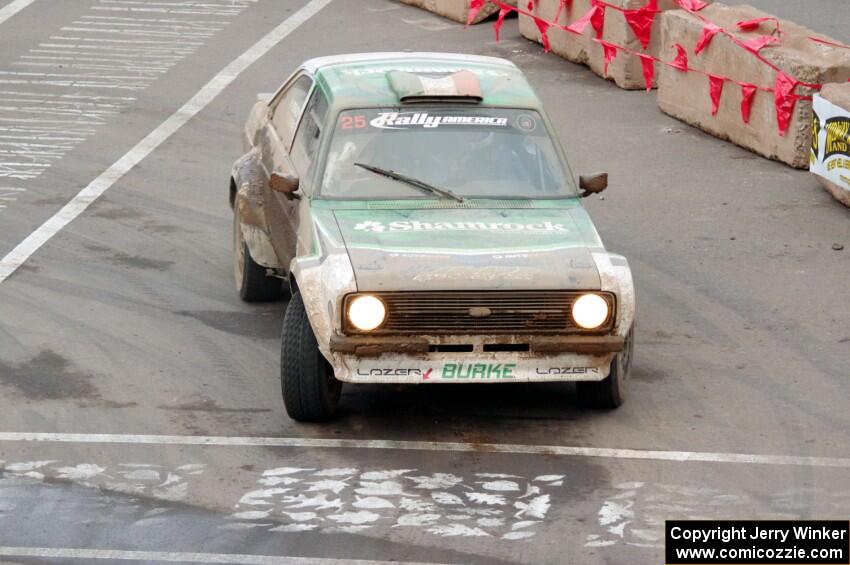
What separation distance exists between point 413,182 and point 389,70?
3.65 ft

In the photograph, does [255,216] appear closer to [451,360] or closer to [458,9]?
[451,360]

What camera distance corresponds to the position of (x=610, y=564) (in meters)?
7.27

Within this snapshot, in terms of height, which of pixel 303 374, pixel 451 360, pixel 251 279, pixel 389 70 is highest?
pixel 389 70

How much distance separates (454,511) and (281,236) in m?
3.05

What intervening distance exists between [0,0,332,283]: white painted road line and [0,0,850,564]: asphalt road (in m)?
0.12

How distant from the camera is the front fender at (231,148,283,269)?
10719mm

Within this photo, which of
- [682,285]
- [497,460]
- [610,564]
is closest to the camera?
[610,564]

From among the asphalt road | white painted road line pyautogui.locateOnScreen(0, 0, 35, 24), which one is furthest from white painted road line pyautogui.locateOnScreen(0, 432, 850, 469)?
white painted road line pyautogui.locateOnScreen(0, 0, 35, 24)

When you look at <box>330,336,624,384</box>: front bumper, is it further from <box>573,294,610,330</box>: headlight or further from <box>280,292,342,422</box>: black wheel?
<box>280,292,342,422</box>: black wheel

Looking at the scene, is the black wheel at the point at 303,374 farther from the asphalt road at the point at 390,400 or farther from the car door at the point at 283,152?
the car door at the point at 283,152

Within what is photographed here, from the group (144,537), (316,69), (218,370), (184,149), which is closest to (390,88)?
(316,69)

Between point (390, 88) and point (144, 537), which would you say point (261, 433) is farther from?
point (390, 88)

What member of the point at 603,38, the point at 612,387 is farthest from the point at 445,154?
the point at 603,38

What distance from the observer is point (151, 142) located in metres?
16.3
